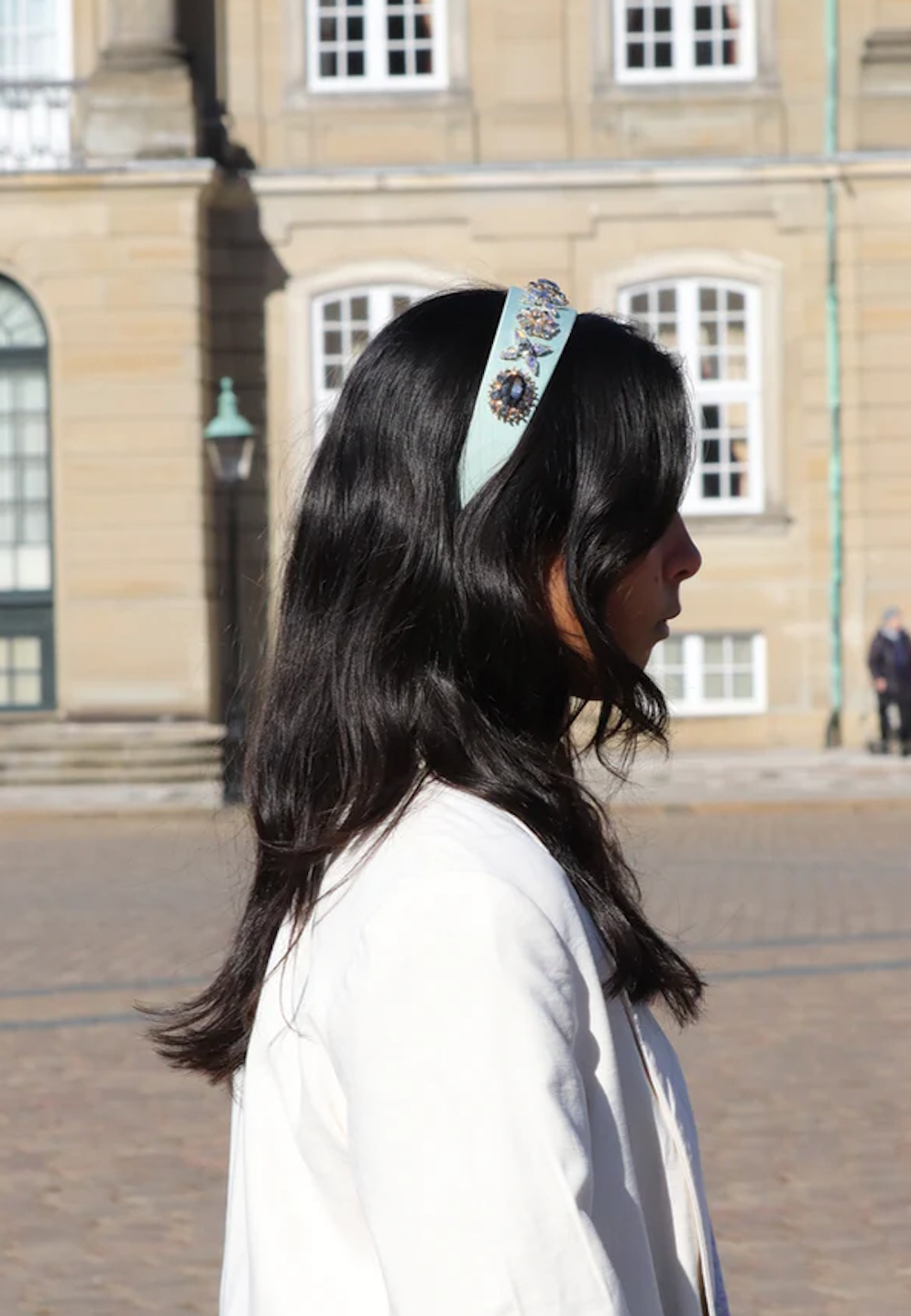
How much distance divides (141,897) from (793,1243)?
8688 mm

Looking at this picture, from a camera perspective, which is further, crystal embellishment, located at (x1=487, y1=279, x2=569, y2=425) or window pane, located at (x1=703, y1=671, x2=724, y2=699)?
window pane, located at (x1=703, y1=671, x2=724, y2=699)

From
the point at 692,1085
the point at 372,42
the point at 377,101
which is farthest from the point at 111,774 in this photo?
the point at 692,1085

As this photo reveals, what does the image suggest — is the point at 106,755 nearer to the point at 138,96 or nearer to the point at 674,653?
the point at 674,653

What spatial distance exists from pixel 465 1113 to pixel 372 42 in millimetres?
26307

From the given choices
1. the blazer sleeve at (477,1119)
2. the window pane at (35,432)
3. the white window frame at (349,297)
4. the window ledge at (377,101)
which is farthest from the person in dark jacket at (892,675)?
the blazer sleeve at (477,1119)

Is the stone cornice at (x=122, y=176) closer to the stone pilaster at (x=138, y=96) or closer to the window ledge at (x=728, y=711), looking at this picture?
the stone pilaster at (x=138, y=96)

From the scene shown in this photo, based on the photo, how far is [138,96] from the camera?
2561cm

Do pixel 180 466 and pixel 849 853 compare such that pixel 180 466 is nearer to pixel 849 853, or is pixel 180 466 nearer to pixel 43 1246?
pixel 849 853

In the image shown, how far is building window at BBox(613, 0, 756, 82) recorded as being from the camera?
26719 mm

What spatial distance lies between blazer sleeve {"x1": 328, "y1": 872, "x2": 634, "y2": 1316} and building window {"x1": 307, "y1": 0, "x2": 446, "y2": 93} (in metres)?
26.0

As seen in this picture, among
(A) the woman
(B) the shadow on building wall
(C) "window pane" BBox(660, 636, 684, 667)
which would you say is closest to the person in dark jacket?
(C) "window pane" BBox(660, 636, 684, 667)

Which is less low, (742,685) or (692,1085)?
(742,685)

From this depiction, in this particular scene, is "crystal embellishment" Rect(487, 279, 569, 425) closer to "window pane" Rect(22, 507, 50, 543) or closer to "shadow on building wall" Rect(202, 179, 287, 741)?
"shadow on building wall" Rect(202, 179, 287, 741)

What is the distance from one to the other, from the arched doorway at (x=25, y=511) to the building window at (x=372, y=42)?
4346 millimetres
